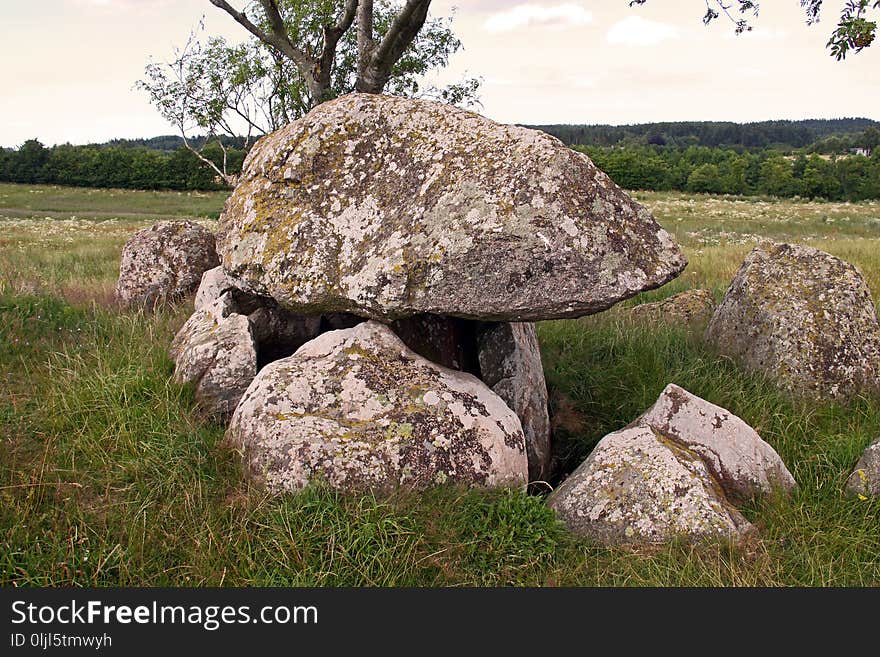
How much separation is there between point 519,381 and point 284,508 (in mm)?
2770

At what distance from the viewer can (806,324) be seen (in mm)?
7613

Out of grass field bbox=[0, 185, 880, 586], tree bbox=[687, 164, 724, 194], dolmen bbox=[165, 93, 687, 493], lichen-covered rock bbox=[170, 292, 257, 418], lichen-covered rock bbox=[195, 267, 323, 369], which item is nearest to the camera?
grass field bbox=[0, 185, 880, 586]

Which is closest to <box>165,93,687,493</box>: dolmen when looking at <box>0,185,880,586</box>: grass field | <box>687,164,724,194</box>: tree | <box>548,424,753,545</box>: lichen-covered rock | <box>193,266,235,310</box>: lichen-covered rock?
<box>0,185,880,586</box>: grass field

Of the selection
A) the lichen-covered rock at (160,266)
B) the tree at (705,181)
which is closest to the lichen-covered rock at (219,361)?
the lichen-covered rock at (160,266)

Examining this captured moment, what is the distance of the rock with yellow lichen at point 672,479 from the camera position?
4.98 meters

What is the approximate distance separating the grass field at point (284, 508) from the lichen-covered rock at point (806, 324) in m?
0.29

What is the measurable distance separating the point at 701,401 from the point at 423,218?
286cm

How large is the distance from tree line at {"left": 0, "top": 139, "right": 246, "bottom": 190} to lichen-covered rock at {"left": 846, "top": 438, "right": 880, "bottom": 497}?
81.0m

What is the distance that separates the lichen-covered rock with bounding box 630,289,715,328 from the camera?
9.78 meters

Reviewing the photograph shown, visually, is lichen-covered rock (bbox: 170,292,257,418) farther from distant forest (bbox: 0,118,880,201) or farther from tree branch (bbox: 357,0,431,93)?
distant forest (bbox: 0,118,880,201)

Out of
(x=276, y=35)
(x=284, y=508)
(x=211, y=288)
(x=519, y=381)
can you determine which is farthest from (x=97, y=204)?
(x=284, y=508)

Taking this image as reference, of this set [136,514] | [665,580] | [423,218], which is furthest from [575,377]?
[136,514]

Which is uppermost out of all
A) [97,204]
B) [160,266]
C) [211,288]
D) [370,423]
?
[97,204]

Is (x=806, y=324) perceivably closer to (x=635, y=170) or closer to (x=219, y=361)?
(x=219, y=361)
